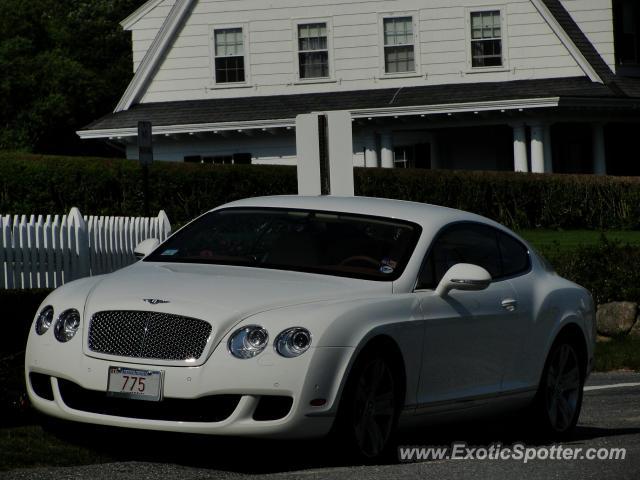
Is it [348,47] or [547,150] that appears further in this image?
[348,47]

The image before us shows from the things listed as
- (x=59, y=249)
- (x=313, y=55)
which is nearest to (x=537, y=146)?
(x=313, y=55)

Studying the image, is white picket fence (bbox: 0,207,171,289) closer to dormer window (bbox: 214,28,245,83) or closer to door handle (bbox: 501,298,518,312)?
door handle (bbox: 501,298,518,312)

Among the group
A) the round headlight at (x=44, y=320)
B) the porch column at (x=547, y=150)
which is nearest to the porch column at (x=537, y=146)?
the porch column at (x=547, y=150)

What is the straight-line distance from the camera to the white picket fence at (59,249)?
17703 millimetres

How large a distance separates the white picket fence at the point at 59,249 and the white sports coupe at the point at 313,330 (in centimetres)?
841

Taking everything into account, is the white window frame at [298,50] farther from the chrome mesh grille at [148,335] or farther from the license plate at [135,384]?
the license plate at [135,384]

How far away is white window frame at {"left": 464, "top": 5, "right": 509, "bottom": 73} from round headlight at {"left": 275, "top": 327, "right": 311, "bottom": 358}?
2876 centimetres

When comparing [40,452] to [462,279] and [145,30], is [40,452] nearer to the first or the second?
[462,279]

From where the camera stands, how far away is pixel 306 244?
29.8ft

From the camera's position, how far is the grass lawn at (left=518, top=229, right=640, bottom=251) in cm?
2758

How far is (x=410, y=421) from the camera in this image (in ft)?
28.1

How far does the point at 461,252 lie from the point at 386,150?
2639 cm

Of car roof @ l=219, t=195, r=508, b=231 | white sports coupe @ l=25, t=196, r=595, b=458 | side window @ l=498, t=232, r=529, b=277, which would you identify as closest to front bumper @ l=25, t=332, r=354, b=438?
white sports coupe @ l=25, t=196, r=595, b=458

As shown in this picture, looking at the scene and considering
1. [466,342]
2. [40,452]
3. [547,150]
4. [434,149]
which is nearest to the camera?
[40,452]
